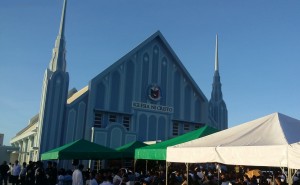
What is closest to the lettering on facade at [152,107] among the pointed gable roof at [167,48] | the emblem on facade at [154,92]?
the emblem on facade at [154,92]

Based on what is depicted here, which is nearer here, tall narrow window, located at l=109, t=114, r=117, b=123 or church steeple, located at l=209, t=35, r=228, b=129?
tall narrow window, located at l=109, t=114, r=117, b=123

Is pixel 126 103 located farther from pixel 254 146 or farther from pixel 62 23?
pixel 254 146

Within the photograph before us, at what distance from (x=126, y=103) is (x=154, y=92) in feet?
9.30

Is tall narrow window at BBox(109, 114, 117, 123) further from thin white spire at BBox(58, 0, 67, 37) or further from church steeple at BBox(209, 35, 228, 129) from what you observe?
church steeple at BBox(209, 35, 228, 129)

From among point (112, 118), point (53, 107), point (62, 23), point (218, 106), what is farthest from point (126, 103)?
point (218, 106)

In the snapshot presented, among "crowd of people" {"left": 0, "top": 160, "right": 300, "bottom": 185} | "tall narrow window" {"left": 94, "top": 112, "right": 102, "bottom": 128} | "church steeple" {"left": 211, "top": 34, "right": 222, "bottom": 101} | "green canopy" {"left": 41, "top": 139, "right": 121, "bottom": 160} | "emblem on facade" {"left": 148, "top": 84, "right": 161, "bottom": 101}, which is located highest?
"church steeple" {"left": 211, "top": 34, "right": 222, "bottom": 101}

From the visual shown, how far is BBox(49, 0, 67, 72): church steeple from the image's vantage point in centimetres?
2694

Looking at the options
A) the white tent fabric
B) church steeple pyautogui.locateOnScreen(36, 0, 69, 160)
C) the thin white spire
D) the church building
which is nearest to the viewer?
the white tent fabric

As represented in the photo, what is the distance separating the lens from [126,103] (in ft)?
92.1

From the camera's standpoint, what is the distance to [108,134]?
85.1 ft

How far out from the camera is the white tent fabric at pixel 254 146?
6.89 metres

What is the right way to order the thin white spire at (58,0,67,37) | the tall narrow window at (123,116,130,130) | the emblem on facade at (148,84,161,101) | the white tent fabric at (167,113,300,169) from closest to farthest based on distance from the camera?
the white tent fabric at (167,113,300,169), the tall narrow window at (123,116,130,130), the thin white spire at (58,0,67,37), the emblem on facade at (148,84,161,101)

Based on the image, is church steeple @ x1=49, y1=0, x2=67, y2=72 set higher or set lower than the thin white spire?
lower

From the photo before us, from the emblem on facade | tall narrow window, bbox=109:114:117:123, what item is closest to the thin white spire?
tall narrow window, bbox=109:114:117:123
